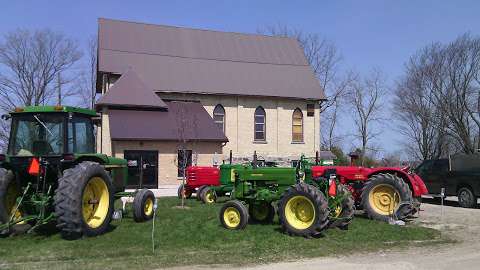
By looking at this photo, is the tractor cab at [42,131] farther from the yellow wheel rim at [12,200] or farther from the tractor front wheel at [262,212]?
the tractor front wheel at [262,212]

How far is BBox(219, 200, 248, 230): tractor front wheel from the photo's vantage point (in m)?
11.5

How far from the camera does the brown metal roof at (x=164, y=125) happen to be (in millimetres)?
29812

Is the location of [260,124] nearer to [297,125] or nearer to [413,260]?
[297,125]

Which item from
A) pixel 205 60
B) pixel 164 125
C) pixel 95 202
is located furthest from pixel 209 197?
pixel 205 60

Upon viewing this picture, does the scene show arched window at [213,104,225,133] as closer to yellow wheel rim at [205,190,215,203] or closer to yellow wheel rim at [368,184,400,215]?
yellow wheel rim at [205,190,215,203]

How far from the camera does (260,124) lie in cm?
3778

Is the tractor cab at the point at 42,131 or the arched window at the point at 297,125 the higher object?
the arched window at the point at 297,125

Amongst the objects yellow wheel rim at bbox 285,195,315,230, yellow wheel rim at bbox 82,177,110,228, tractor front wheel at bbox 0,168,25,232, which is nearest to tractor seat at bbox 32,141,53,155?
tractor front wheel at bbox 0,168,25,232

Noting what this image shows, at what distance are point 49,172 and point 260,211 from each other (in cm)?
504

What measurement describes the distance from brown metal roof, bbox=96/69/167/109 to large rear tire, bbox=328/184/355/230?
2115cm

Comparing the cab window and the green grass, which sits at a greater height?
the cab window

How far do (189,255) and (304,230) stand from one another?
276cm

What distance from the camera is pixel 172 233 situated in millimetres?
10883

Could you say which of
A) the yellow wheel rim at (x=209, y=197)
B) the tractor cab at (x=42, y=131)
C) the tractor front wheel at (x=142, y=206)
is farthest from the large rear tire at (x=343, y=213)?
the yellow wheel rim at (x=209, y=197)
